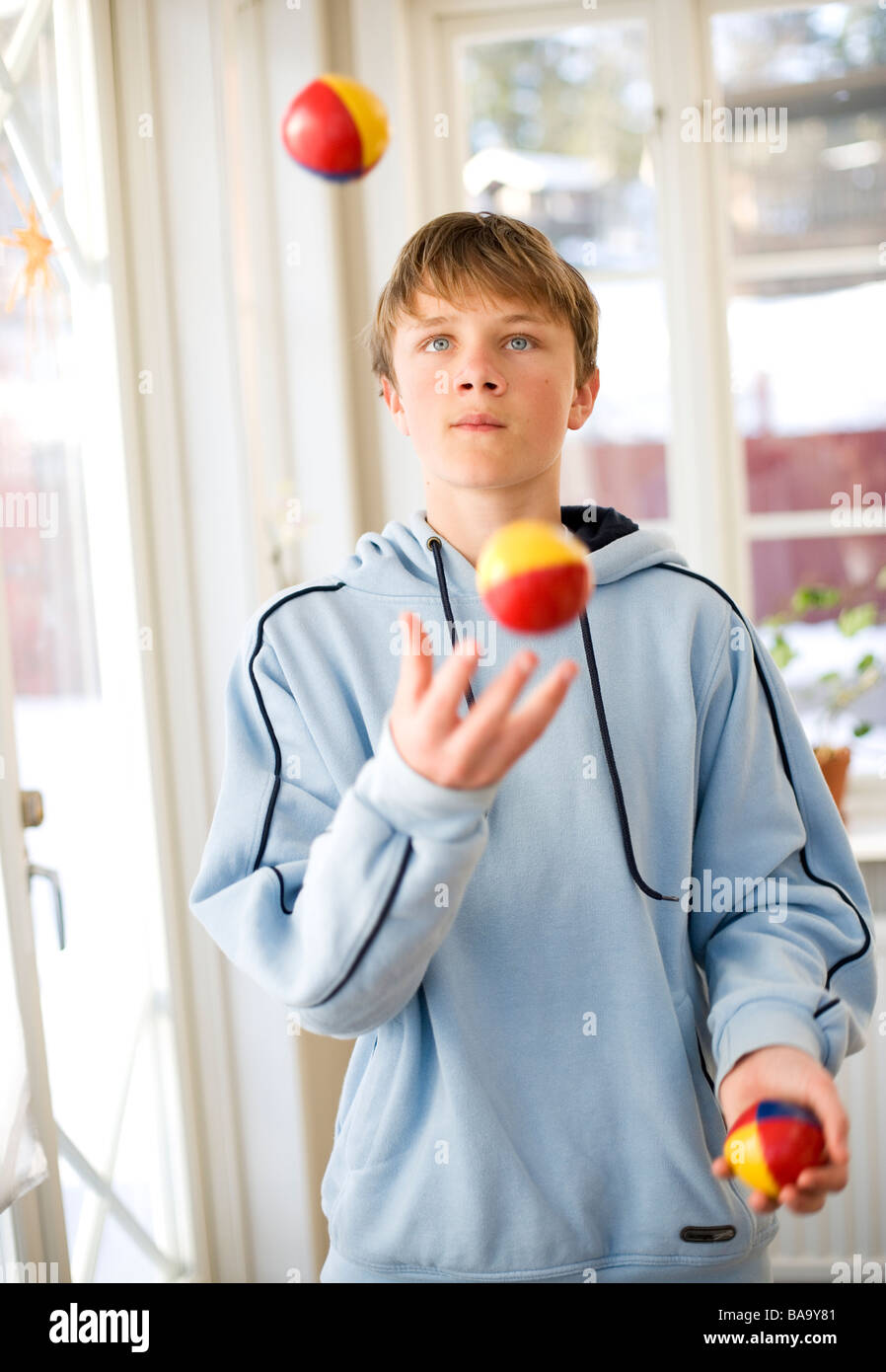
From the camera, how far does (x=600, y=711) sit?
1.10m

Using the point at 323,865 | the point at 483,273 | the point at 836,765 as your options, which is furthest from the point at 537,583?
the point at 836,765

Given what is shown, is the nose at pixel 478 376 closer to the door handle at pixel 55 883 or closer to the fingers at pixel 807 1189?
the fingers at pixel 807 1189

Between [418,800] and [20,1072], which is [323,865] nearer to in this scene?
[418,800]

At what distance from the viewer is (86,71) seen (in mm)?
1784

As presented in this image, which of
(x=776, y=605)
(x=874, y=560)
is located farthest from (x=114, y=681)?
(x=874, y=560)

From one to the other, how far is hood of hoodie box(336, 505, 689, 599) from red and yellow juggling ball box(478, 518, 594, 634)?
28 centimetres

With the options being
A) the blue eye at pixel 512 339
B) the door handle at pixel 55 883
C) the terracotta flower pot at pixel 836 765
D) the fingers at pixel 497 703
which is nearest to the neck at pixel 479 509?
the blue eye at pixel 512 339

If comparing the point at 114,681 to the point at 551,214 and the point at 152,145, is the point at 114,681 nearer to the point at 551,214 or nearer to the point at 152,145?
the point at 152,145

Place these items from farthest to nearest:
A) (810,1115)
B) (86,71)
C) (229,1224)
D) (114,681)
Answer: (229,1224), (114,681), (86,71), (810,1115)

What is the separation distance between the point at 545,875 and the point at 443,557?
0.30 metres

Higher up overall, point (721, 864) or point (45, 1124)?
point (721, 864)

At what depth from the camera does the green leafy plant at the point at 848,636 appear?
238 cm

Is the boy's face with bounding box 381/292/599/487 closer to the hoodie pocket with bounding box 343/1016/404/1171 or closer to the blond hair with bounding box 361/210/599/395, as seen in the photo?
the blond hair with bounding box 361/210/599/395

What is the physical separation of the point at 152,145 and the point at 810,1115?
1.65 meters
